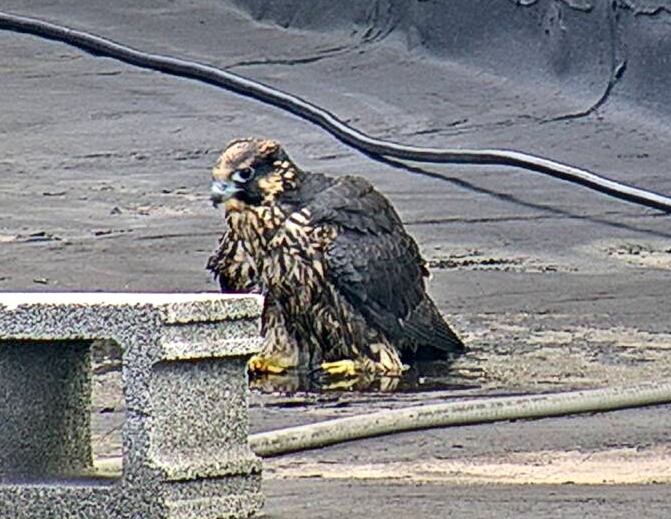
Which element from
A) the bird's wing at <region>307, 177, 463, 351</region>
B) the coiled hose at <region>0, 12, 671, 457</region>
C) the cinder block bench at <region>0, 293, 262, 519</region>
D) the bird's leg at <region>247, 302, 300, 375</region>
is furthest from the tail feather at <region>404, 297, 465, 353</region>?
the cinder block bench at <region>0, 293, 262, 519</region>

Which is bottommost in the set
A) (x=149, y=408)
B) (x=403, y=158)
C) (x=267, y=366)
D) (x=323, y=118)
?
(x=267, y=366)

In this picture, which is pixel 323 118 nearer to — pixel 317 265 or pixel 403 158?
pixel 403 158

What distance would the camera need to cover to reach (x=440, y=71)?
15.2m

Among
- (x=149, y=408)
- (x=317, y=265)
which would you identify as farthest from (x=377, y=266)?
(x=149, y=408)

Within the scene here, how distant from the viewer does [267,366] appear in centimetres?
820

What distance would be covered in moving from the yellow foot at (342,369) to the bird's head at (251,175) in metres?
0.66

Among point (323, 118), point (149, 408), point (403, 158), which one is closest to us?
point (149, 408)

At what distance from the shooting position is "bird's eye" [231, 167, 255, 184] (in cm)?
793

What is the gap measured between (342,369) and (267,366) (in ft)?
0.93

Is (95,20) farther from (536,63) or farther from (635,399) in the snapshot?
(635,399)

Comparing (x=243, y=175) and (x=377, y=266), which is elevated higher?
(x=243, y=175)

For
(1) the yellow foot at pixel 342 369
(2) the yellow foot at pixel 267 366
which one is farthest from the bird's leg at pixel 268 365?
(1) the yellow foot at pixel 342 369

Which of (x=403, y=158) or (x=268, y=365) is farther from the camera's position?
(x=403, y=158)

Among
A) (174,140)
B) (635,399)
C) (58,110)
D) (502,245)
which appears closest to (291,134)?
(174,140)
